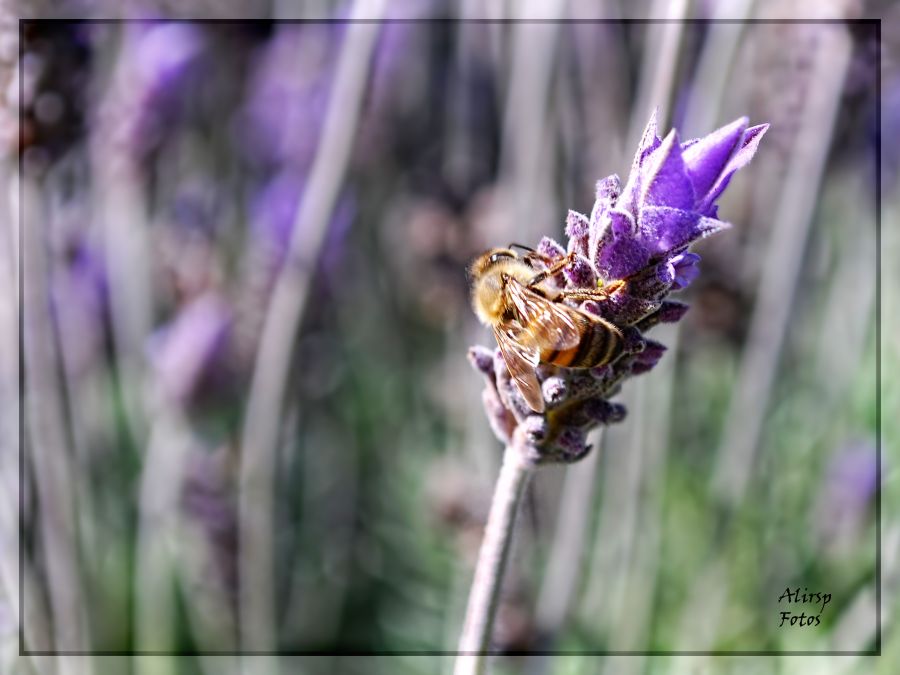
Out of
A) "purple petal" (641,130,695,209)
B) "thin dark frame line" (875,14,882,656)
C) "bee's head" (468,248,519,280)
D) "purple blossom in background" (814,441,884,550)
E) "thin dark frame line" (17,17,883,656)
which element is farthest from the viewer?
"purple blossom in background" (814,441,884,550)

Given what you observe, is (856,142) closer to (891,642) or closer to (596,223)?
(891,642)

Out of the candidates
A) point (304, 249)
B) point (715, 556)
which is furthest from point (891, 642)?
point (304, 249)

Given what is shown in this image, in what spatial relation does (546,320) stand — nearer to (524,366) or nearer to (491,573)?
(524,366)

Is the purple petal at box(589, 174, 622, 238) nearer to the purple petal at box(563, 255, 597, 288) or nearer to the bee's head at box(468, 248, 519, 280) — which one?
the purple petal at box(563, 255, 597, 288)

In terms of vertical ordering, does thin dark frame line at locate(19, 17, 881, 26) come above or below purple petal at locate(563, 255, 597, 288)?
above

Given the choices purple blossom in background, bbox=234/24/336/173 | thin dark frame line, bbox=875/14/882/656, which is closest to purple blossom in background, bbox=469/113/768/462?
thin dark frame line, bbox=875/14/882/656

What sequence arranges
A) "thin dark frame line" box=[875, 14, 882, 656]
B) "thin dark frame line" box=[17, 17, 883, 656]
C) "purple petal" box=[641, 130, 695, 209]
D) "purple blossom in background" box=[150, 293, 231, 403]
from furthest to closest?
"purple blossom in background" box=[150, 293, 231, 403] < "thin dark frame line" box=[875, 14, 882, 656] < "thin dark frame line" box=[17, 17, 883, 656] < "purple petal" box=[641, 130, 695, 209]

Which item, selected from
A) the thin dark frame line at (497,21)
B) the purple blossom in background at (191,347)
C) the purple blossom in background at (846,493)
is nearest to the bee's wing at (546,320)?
the thin dark frame line at (497,21)
